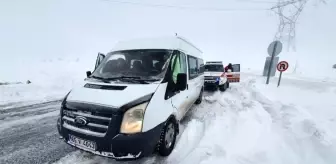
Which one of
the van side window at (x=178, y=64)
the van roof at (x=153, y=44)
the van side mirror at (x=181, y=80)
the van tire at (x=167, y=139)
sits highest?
the van roof at (x=153, y=44)

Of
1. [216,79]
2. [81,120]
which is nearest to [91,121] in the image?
[81,120]

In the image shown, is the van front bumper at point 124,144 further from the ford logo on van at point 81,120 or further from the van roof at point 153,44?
the van roof at point 153,44

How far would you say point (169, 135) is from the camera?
10.9 feet

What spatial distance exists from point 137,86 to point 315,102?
6.74m

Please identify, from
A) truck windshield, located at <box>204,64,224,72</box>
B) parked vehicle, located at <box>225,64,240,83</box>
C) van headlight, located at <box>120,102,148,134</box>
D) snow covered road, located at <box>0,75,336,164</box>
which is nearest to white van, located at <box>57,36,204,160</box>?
van headlight, located at <box>120,102,148,134</box>

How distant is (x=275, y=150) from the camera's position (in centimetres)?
321

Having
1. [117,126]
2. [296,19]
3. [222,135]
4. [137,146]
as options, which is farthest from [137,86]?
[296,19]

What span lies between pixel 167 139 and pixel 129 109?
3.99ft

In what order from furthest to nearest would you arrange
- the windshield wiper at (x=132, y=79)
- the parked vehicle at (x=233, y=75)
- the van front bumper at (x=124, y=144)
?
the parked vehicle at (x=233, y=75) → the windshield wiper at (x=132, y=79) → the van front bumper at (x=124, y=144)

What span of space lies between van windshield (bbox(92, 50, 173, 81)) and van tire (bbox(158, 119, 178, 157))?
0.96m

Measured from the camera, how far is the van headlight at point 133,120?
2.43m

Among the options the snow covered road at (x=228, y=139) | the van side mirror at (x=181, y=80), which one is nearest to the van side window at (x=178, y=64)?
the van side mirror at (x=181, y=80)

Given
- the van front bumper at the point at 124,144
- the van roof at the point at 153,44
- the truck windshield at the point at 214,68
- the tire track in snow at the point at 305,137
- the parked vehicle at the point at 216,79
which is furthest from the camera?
the truck windshield at the point at 214,68

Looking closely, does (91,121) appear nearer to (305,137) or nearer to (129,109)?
(129,109)
